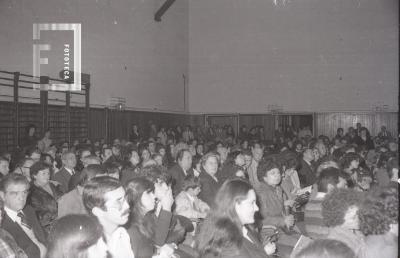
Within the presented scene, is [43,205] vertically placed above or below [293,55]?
below

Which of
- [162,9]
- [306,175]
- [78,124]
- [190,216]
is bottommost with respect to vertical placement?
[190,216]

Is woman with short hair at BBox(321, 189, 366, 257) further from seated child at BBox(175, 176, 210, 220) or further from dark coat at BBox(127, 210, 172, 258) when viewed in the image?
seated child at BBox(175, 176, 210, 220)

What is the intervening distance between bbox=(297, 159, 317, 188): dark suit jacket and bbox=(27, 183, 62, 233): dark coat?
422cm

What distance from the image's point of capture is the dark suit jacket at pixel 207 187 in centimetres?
571

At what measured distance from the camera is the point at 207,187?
581 centimetres

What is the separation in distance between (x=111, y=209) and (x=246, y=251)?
91cm

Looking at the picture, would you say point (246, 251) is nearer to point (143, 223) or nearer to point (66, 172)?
point (143, 223)

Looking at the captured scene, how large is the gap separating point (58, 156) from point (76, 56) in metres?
4.92

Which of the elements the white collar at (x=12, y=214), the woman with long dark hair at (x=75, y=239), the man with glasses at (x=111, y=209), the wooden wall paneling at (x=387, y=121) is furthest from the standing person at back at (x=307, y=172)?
the wooden wall paneling at (x=387, y=121)

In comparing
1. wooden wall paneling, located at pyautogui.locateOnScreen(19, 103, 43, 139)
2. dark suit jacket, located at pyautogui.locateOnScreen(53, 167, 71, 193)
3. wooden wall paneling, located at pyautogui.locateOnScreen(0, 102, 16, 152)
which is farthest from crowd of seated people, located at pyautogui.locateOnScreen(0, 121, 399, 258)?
wooden wall paneling, located at pyautogui.locateOnScreen(19, 103, 43, 139)

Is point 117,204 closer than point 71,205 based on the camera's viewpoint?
Yes

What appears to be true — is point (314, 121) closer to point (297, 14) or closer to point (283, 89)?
point (283, 89)

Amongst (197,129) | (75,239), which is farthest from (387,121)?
(75,239)

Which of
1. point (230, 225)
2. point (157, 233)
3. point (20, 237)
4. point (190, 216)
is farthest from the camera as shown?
point (190, 216)
